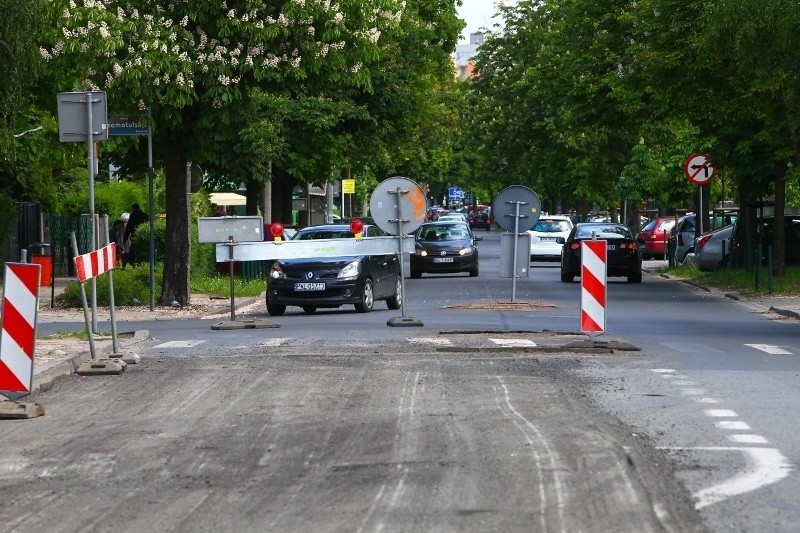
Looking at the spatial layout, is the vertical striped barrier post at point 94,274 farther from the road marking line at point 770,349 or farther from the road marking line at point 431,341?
the road marking line at point 770,349

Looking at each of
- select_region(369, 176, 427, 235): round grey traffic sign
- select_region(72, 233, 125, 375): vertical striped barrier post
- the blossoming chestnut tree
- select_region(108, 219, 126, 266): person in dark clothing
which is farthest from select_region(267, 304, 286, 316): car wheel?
select_region(108, 219, 126, 266): person in dark clothing

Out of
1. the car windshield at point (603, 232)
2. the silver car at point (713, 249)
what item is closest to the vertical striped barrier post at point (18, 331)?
the car windshield at point (603, 232)

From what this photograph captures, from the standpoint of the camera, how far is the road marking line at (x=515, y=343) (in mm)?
17391

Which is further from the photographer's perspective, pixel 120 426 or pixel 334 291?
pixel 334 291

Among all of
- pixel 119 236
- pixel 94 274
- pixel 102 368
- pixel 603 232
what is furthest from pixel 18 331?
pixel 119 236

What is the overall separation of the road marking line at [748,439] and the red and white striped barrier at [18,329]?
5327 millimetres

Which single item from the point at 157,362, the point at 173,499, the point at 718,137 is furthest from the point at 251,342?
the point at 718,137

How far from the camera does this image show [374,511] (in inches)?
295

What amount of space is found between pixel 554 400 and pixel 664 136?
38.7m

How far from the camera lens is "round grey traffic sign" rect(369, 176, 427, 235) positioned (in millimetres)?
21906

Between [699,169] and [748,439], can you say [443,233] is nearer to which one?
[699,169]

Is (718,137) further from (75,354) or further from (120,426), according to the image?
(120,426)

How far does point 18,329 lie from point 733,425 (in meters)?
5.47

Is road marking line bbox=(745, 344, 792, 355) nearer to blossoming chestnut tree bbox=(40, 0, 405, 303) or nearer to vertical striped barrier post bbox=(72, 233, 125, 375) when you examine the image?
vertical striped barrier post bbox=(72, 233, 125, 375)
